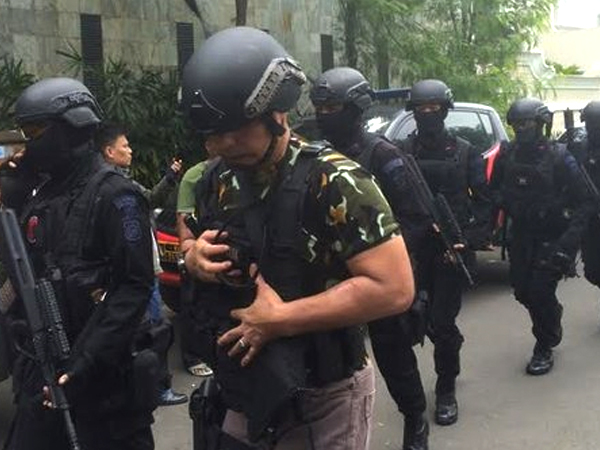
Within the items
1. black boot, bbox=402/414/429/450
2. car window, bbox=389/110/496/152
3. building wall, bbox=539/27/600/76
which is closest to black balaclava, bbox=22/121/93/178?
black boot, bbox=402/414/429/450

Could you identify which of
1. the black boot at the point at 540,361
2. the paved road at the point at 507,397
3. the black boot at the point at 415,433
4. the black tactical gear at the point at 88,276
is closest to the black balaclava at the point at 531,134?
the black boot at the point at 540,361

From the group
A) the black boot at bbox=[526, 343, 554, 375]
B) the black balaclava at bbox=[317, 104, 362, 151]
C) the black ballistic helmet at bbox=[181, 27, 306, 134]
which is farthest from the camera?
the black boot at bbox=[526, 343, 554, 375]

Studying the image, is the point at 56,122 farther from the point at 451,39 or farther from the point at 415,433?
the point at 451,39

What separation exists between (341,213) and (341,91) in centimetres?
215

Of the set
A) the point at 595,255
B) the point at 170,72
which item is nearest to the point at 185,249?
the point at 595,255

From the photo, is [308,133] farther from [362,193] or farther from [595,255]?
[362,193]

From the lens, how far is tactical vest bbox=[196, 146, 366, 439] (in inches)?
93.8

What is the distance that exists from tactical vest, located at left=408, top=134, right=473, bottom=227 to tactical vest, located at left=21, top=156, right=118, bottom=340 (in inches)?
98.6

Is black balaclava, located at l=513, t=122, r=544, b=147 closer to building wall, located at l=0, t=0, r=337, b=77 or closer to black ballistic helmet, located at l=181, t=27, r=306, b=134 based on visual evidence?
black ballistic helmet, located at l=181, t=27, r=306, b=134

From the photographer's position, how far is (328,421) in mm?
2561

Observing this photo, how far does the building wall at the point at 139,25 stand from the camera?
11000 mm

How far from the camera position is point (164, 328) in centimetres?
340

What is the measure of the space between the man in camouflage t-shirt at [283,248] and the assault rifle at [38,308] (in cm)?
66

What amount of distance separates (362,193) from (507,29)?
13753 millimetres
